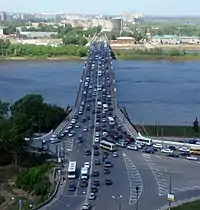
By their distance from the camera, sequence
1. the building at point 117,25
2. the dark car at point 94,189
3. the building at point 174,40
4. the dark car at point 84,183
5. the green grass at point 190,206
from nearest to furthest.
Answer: the green grass at point 190,206, the dark car at point 94,189, the dark car at point 84,183, the building at point 174,40, the building at point 117,25

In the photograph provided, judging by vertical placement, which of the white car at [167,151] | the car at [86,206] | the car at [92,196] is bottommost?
the white car at [167,151]

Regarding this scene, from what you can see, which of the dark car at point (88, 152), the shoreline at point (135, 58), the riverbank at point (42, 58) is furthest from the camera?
the shoreline at point (135, 58)

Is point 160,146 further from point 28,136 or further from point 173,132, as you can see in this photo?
point 28,136

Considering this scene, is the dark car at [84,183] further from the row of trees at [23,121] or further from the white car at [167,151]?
the white car at [167,151]

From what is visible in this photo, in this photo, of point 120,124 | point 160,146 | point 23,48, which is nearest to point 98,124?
point 120,124

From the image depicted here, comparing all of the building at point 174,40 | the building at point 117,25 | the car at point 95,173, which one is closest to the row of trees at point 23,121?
the car at point 95,173

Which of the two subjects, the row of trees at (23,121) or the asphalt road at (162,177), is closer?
the asphalt road at (162,177)
